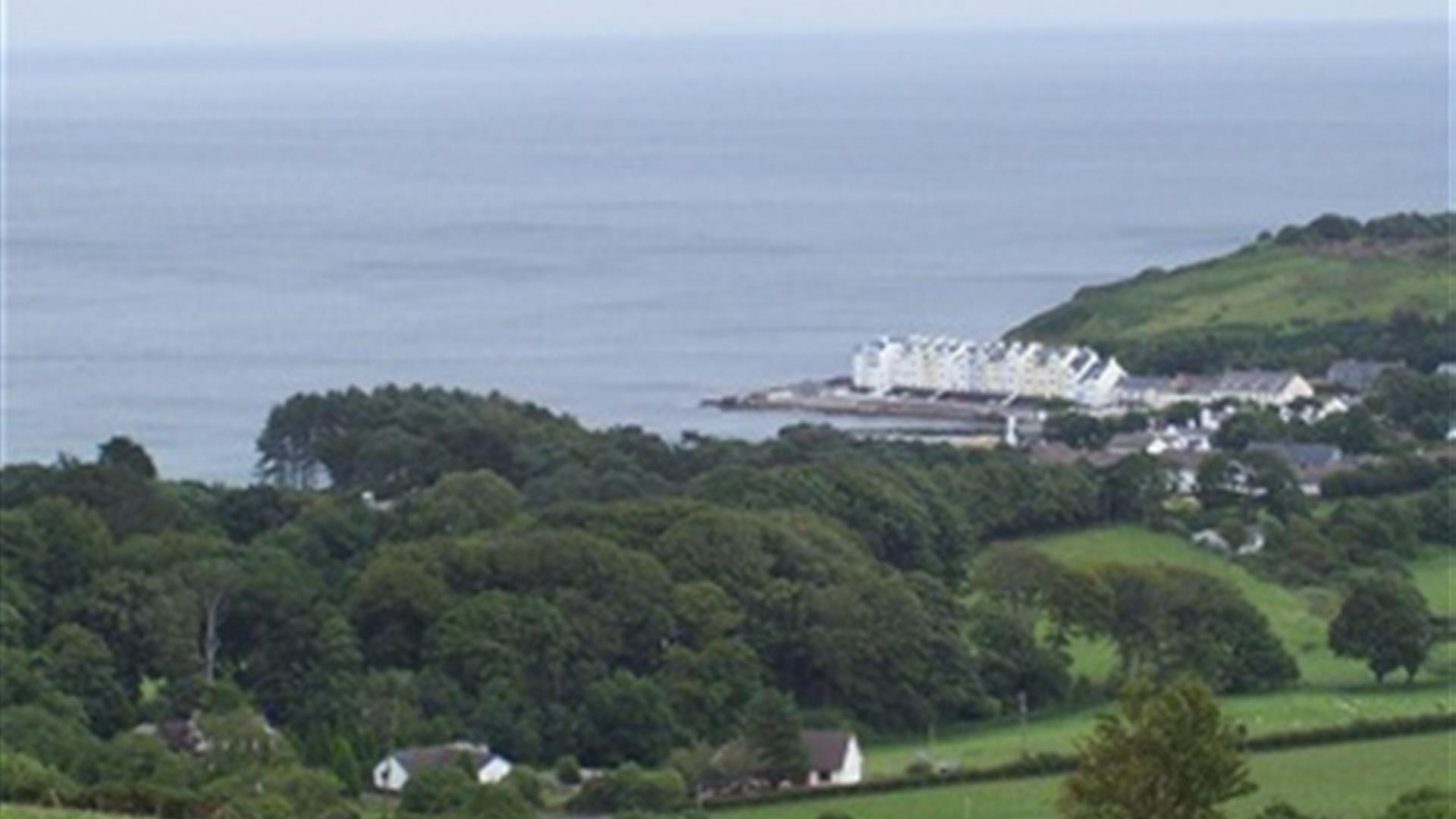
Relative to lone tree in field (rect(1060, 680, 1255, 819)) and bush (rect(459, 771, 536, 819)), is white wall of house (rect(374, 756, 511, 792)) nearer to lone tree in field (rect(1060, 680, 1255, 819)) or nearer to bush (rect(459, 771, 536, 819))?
bush (rect(459, 771, 536, 819))

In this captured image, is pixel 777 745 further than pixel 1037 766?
Yes

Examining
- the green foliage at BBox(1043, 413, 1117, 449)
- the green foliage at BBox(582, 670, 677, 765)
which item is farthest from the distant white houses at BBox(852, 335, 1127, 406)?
the green foliage at BBox(582, 670, 677, 765)

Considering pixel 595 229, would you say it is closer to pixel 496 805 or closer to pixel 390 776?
pixel 390 776

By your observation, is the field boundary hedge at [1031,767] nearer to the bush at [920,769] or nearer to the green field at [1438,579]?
the bush at [920,769]

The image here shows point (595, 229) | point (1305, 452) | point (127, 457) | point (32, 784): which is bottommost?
point (32, 784)

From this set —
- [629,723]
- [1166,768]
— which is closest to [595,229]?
[629,723]

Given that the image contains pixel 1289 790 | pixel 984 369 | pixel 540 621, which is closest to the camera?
pixel 1289 790
